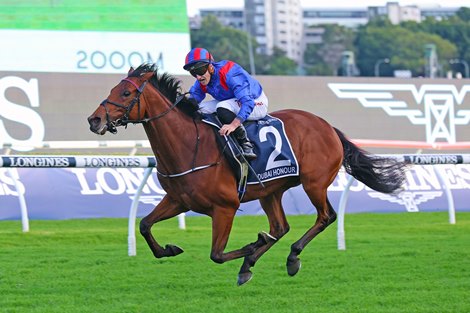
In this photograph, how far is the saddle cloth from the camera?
6805 mm

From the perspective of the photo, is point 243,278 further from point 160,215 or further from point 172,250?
point 160,215

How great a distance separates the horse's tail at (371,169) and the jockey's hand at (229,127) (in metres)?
1.30

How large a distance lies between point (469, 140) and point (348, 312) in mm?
11959

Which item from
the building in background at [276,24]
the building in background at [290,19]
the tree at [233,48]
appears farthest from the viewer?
the building in background at [290,19]

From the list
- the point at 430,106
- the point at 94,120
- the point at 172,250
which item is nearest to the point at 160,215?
the point at 172,250

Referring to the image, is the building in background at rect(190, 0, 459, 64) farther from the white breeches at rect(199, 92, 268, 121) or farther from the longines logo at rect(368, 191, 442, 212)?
the white breeches at rect(199, 92, 268, 121)

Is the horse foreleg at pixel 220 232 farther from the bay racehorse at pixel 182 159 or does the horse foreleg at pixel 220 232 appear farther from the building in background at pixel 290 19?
the building in background at pixel 290 19

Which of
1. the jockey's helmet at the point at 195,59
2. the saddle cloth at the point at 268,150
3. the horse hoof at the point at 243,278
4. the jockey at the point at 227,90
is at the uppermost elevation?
the jockey's helmet at the point at 195,59

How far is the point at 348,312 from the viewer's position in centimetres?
595

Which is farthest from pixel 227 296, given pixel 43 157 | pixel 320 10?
pixel 320 10

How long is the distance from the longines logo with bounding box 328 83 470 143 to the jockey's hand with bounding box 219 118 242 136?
1055 centimetres

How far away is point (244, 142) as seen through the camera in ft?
22.0

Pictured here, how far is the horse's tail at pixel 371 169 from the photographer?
25.2 ft

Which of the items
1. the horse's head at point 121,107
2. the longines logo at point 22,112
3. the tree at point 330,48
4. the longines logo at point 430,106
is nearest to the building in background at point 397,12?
the tree at point 330,48
